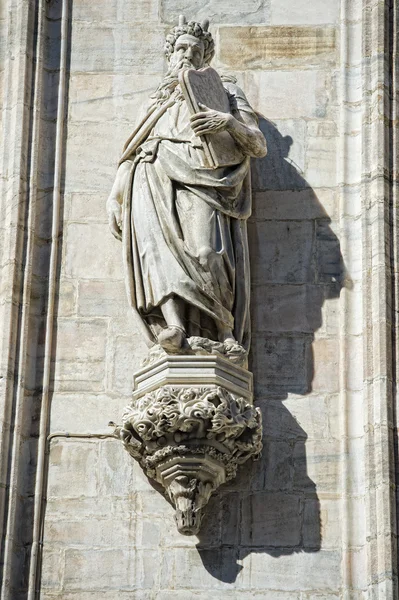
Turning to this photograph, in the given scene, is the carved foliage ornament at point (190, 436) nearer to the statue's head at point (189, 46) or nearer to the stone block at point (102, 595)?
the stone block at point (102, 595)

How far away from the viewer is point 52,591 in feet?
37.7

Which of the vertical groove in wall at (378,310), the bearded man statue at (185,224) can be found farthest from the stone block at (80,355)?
the vertical groove in wall at (378,310)

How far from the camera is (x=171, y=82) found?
1232 cm

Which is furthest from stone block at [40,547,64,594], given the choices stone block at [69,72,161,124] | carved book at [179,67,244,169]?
stone block at [69,72,161,124]

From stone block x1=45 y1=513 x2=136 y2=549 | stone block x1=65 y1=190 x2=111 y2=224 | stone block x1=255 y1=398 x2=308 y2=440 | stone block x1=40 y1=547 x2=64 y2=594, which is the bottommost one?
stone block x1=40 y1=547 x2=64 y2=594

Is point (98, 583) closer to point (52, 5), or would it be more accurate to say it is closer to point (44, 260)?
point (44, 260)

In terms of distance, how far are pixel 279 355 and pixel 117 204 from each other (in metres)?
1.34

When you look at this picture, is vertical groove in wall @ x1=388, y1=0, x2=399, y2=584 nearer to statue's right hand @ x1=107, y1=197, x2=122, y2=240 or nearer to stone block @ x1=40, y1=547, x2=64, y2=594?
statue's right hand @ x1=107, y1=197, x2=122, y2=240

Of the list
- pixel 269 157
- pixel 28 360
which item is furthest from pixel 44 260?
pixel 269 157

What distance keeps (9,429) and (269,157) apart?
2.44 meters

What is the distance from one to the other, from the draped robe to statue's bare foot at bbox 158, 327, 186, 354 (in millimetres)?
161

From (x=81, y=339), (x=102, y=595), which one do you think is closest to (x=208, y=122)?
(x=81, y=339)

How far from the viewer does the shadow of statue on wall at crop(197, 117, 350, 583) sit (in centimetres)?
1157

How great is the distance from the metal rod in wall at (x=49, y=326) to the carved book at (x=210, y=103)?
1.14 metres
